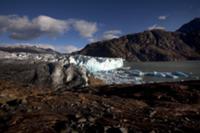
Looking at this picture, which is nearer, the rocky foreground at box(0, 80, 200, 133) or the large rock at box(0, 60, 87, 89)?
the rocky foreground at box(0, 80, 200, 133)

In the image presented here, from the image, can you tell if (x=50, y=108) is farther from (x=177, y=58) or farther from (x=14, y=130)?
(x=177, y=58)

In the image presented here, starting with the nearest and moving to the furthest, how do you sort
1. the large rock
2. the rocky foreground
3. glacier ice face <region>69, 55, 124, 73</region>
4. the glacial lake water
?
the rocky foreground < the large rock < the glacial lake water < glacier ice face <region>69, 55, 124, 73</region>

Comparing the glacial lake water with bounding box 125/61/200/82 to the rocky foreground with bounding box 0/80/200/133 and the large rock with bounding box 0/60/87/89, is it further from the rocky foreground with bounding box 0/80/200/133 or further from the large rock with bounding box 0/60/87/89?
the rocky foreground with bounding box 0/80/200/133

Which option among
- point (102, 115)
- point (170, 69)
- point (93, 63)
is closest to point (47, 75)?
point (102, 115)

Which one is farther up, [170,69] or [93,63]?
[93,63]

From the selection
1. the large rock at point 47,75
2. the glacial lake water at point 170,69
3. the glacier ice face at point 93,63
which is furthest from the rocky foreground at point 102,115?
the glacier ice face at point 93,63

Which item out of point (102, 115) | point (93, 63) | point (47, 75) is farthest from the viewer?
point (93, 63)

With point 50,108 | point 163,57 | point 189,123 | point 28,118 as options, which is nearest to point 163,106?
point 189,123

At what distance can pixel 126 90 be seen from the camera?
13.2 m

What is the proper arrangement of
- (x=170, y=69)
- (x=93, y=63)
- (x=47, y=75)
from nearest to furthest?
(x=47, y=75)
(x=93, y=63)
(x=170, y=69)

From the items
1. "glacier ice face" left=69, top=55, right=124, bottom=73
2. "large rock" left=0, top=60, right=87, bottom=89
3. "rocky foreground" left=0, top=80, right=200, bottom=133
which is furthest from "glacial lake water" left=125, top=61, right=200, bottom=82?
"rocky foreground" left=0, top=80, right=200, bottom=133

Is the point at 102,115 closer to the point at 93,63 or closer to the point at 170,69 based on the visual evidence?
the point at 93,63

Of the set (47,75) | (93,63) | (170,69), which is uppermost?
(93,63)

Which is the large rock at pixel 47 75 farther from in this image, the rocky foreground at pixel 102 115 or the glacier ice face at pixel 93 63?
the glacier ice face at pixel 93 63
